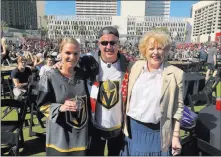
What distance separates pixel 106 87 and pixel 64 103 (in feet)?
1.32

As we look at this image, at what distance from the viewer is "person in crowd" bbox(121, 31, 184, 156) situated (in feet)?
5.74

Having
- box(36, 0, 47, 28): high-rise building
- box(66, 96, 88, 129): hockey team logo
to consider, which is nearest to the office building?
box(36, 0, 47, 28): high-rise building

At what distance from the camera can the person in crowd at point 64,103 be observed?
1.76 m

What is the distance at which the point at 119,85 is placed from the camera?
1.94m

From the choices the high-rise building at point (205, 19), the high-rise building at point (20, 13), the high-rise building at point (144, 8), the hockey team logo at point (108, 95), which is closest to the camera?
the hockey team logo at point (108, 95)

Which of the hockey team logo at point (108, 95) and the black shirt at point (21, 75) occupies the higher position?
the hockey team logo at point (108, 95)

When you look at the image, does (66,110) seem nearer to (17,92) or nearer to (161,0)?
(17,92)

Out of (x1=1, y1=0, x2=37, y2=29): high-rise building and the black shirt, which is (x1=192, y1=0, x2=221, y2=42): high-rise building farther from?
the black shirt

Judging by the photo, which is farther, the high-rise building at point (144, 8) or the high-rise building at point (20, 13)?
the high-rise building at point (144, 8)

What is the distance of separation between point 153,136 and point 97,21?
120540 millimetres

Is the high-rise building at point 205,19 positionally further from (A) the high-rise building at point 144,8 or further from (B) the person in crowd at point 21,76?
(B) the person in crowd at point 21,76

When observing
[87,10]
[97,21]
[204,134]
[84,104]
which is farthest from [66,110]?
[87,10]

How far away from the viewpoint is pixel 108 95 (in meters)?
1.91

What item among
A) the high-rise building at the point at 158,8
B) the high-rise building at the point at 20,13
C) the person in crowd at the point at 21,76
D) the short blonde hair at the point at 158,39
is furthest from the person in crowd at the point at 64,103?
the high-rise building at the point at 158,8
